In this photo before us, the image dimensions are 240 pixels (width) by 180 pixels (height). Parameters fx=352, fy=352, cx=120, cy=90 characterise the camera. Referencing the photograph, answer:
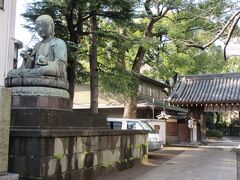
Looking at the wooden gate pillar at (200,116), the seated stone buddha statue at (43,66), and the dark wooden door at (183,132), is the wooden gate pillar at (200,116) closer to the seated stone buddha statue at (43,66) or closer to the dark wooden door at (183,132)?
the dark wooden door at (183,132)

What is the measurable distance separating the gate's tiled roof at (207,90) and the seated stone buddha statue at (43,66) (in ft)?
55.4

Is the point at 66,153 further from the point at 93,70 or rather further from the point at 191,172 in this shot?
the point at 93,70

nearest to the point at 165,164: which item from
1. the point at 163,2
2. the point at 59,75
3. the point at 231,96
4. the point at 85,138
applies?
the point at 85,138

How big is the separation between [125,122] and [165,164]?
5078 mm

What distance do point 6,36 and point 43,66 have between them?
9720 millimetres

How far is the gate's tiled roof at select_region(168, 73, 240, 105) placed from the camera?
83.3 feet

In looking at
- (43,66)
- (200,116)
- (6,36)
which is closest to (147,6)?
(200,116)

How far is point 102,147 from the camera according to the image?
11.2 meters

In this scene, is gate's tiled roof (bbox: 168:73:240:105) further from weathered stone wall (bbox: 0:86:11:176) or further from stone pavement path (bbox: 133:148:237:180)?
weathered stone wall (bbox: 0:86:11:176)

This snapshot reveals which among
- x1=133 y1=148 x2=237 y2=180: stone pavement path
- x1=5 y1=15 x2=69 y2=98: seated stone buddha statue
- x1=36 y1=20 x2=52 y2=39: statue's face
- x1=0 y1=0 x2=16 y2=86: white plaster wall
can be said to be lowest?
x1=133 y1=148 x2=237 y2=180: stone pavement path

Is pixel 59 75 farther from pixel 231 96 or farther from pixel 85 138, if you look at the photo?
pixel 231 96

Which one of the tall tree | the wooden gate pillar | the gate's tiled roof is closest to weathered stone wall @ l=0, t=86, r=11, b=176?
the tall tree

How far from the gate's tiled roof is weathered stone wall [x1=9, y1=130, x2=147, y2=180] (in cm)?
1373

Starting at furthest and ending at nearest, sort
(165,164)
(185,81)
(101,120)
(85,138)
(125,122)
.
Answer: (185,81) < (125,122) < (165,164) < (101,120) < (85,138)
